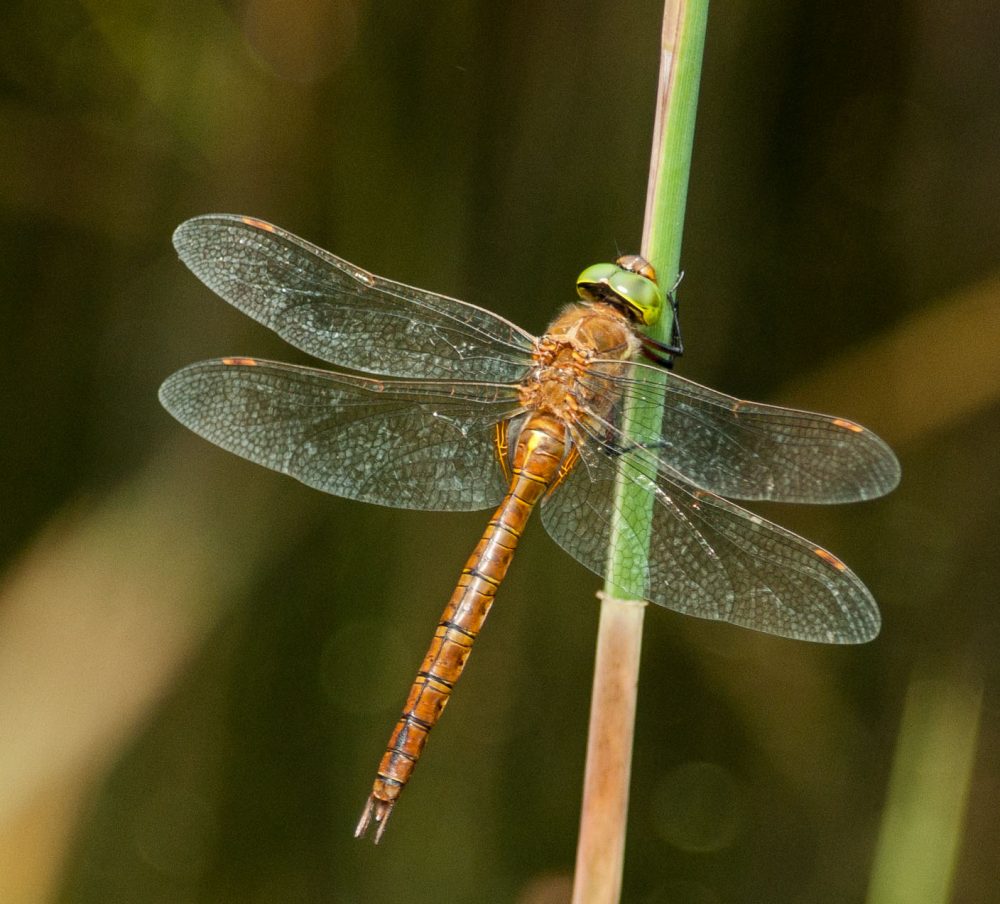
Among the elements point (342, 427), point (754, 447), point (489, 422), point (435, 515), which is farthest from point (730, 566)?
point (435, 515)

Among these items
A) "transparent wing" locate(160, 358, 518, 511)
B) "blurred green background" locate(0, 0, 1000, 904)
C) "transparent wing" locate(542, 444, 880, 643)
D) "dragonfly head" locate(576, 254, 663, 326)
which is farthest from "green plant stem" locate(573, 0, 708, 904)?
"blurred green background" locate(0, 0, 1000, 904)

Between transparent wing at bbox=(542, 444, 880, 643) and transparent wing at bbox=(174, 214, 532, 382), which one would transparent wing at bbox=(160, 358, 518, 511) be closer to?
transparent wing at bbox=(174, 214, 532, 382)

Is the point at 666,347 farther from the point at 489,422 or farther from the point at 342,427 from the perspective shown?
the point at 342,427

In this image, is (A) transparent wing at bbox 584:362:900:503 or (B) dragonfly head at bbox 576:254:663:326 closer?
(A) transparent wing at bbox 584:362:900:503

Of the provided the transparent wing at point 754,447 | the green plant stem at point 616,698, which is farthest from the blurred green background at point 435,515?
the green plant stem at point 616,698

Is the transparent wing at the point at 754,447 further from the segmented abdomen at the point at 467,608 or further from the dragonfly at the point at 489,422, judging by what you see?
the segmented abdomen at the point at 467,608

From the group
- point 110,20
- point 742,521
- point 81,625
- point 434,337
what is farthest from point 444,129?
point 81,625

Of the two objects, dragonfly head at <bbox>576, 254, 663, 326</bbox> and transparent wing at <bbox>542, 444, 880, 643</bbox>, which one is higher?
dragonfly head at <bbox>576, 254, 663, 326</bbox>
